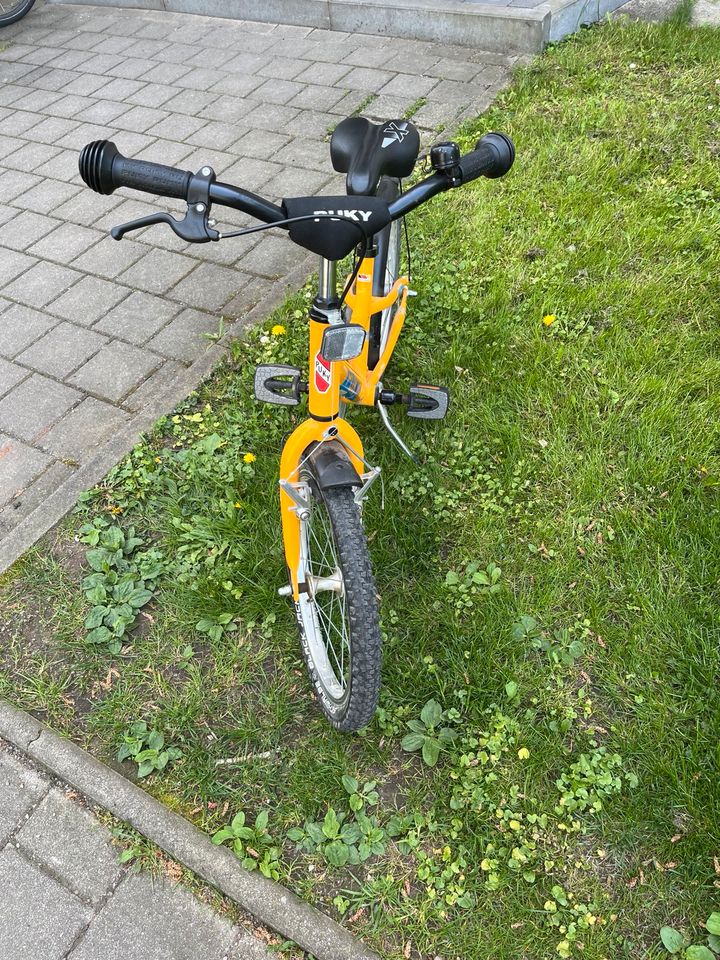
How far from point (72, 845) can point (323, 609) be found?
95 centimetres

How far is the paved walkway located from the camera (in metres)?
3.11

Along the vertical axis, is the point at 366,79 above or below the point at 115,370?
above

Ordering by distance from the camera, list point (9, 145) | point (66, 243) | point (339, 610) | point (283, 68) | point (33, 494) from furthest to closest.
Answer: point (283, 68)
point (9, 145)
point (66, 243)
point (33, 494)
point (339, 610)

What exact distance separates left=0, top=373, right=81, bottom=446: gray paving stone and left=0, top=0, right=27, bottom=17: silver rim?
211 inches

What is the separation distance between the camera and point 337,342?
5.43ft

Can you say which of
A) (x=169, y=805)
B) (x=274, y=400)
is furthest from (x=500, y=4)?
(x=169, y=805)

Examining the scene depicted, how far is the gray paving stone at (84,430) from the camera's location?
291 centimetres

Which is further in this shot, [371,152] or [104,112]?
[104,112]

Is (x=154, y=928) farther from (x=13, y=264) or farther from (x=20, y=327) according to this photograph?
(x=13, y=264)

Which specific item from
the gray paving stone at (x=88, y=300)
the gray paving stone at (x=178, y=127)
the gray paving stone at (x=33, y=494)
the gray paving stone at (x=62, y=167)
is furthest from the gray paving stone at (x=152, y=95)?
the gray paving stone at (x=33, y=494)

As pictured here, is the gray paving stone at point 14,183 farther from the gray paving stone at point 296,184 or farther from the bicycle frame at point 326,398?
the bicycle frame at point 326,398

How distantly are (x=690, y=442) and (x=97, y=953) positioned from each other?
8.24 ft

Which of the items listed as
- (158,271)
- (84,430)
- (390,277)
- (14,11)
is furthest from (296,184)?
(14,11)

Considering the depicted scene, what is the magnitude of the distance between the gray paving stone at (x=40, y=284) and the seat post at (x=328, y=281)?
97.6 inches
